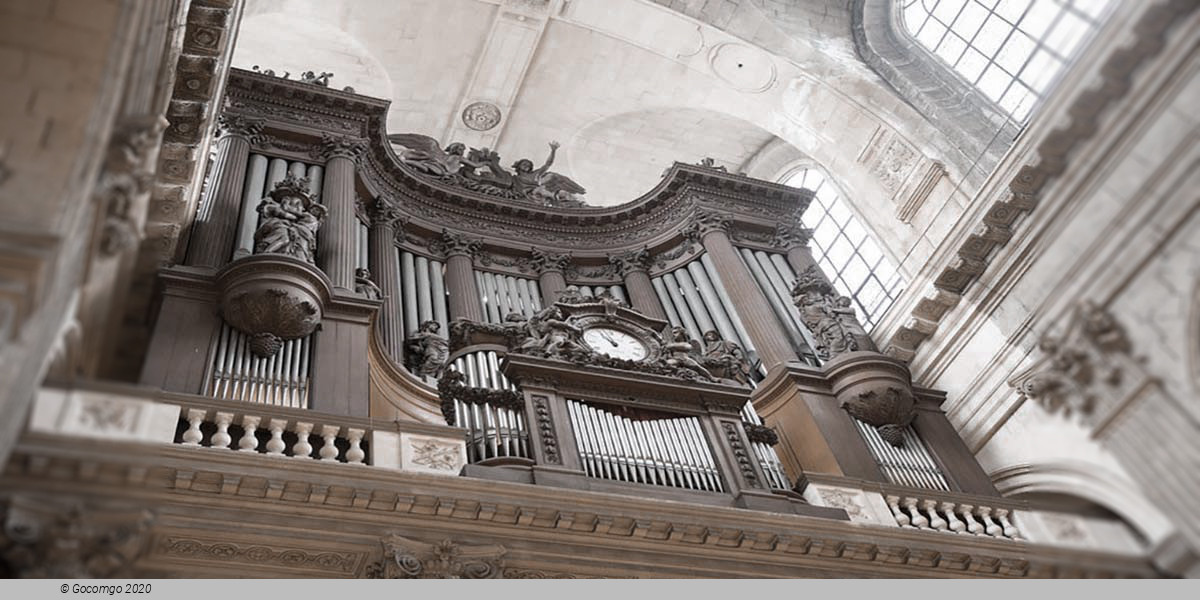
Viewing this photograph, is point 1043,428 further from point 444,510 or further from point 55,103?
point 444,510

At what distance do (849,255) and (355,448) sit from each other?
10274mm

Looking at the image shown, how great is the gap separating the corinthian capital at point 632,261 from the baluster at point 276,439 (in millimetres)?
7649

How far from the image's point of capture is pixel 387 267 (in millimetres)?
11352

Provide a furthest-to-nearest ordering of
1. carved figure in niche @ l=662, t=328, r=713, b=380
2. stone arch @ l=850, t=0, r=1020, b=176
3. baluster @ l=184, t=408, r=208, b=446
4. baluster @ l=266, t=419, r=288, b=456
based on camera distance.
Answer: stone arch @ l=850, t=0, r=1020, b=176 < carved figure in niche @ l=662, t=328, r=713, b=380 < baluster @ l=266, t=419, r=288, b=456 < baluster @ l=184, t=408, r=208, b=446

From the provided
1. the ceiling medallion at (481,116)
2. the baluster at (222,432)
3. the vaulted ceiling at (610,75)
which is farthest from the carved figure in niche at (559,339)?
the ceiling medallion at (481,116)

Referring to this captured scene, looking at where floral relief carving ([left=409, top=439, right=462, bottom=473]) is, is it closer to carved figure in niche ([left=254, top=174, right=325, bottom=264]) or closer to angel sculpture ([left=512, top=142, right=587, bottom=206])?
→ carved figure in niche ([left=254, top=174, right=325, bottom=264])

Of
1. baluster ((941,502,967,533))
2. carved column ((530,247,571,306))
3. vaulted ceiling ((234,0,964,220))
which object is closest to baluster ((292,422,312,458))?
baluster ((941,502,967,533))

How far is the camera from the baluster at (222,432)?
Answer: 6203mm

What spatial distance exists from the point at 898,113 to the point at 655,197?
11.7ft

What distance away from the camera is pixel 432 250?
12891 mm

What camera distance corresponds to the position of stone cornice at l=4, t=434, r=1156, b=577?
5824 mm

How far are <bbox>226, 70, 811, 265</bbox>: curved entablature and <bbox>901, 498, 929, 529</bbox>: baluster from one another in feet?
21.0

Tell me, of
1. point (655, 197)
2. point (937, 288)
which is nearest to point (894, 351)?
point (937, 288)

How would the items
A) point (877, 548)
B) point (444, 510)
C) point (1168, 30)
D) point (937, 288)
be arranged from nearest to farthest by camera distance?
point (1168, 30) < point (444, 510) < point (877, 548) < point (937, 288)
